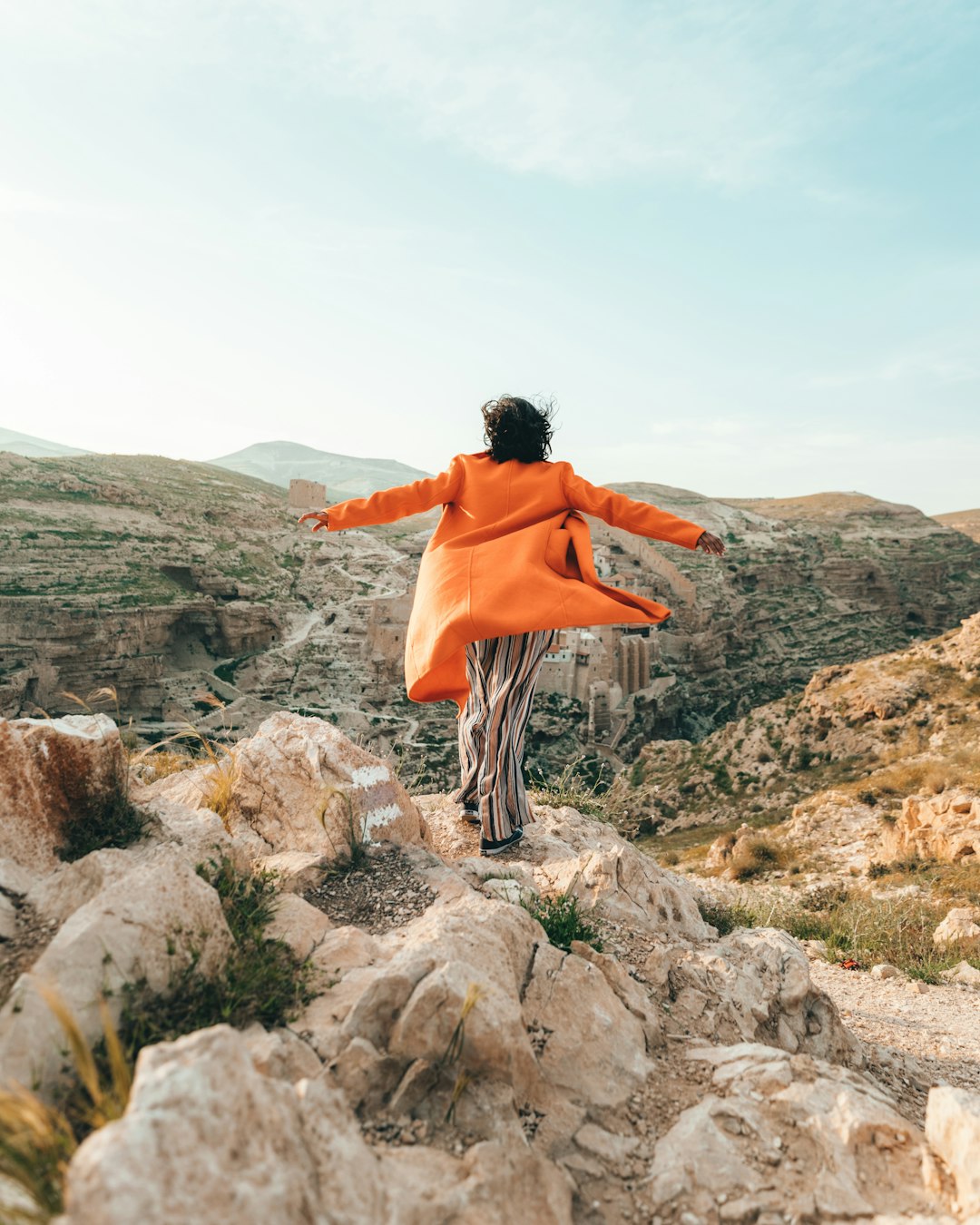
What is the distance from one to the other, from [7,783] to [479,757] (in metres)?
2.38

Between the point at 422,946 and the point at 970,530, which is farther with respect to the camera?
the point at 970,530

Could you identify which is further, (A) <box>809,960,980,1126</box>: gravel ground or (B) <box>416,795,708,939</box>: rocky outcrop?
(B) <box>416,795,708,939</box>: rocky outcrop

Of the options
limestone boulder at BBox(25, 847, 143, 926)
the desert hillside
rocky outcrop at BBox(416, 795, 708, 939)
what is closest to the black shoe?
rocky outcrop at BBox(416, 795, 708, 939)

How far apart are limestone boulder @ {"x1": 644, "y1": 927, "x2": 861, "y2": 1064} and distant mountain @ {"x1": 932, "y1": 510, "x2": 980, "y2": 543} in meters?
79.6

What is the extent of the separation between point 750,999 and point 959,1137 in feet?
4.30

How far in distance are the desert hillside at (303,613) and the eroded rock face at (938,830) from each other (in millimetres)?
8317

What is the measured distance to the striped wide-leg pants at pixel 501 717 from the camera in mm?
3961

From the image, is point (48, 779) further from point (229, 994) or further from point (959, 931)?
point (959, 931)

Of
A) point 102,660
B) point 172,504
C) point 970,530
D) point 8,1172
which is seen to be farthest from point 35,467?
point 970,530

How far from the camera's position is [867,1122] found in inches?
70.1

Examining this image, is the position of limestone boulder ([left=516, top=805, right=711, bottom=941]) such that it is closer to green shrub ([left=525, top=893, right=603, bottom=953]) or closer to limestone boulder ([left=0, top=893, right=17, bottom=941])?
green shrub ([left=525, top=893, right=603, bottom=953])

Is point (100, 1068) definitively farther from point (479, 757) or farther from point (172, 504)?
point (172, 504)

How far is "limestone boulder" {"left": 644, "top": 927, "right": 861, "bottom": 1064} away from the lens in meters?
2.67

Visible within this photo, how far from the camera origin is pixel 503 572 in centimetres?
377
